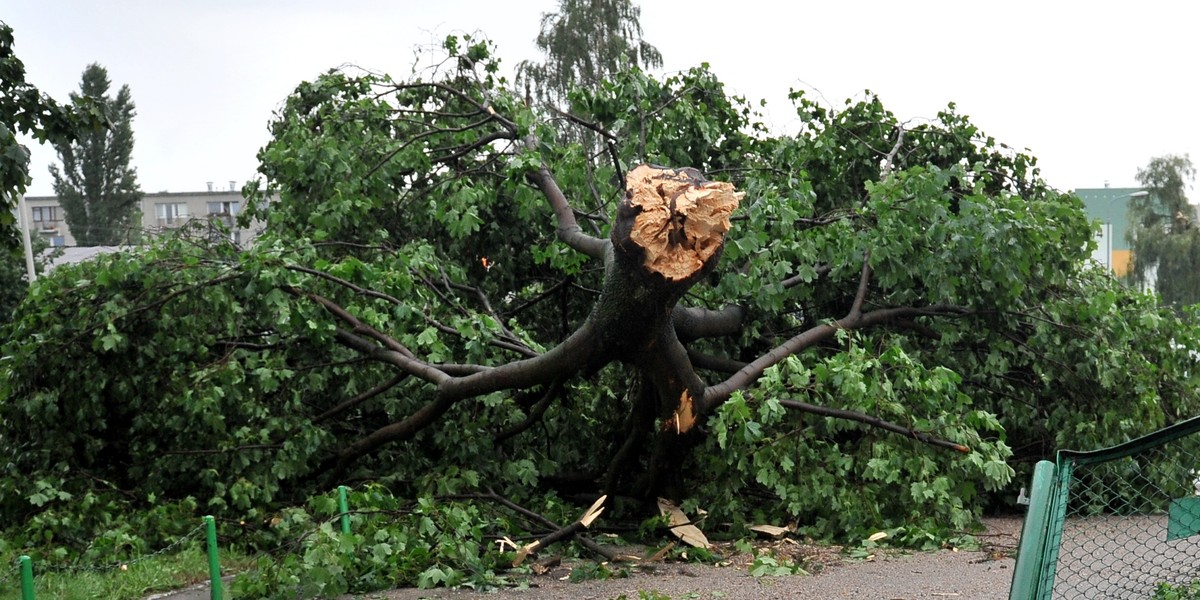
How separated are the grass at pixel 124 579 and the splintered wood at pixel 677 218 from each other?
9.57ft

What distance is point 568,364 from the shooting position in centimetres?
680

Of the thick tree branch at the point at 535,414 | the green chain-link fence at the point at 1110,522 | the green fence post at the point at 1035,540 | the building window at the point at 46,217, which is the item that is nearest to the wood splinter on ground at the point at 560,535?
the thick tree branch at the point at 535,414

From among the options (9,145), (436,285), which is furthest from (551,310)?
(9,145)

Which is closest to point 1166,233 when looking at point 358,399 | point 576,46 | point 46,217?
point 576,46

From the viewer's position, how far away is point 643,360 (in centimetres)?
677

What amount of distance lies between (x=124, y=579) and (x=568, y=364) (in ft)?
8.39

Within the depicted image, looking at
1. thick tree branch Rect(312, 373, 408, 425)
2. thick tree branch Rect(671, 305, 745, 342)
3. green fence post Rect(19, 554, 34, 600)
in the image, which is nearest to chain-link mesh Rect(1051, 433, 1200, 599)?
thick tree branch Rect(671, 305, 745, 342)

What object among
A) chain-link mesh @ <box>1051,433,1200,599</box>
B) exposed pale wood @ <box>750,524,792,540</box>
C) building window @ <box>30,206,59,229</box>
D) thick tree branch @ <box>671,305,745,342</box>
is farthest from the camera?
building window @ <box>30,206,59,229</box>

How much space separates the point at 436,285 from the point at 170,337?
1.77 metres

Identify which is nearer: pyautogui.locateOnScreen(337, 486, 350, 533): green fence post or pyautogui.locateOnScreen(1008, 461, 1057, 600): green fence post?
pyautogui.locateOnScreen(1008, 461, 1057, 600): green fence post

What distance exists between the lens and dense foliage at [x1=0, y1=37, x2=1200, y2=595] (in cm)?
689

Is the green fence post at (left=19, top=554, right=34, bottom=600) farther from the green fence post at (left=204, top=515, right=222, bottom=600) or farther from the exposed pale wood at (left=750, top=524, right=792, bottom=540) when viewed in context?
the exposed pale wood at (left=750, top=524, right=792, bottom=540)

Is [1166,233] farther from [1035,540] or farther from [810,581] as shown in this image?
[1035,540]

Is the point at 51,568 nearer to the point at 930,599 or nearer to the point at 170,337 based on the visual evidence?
the point at 170,337
